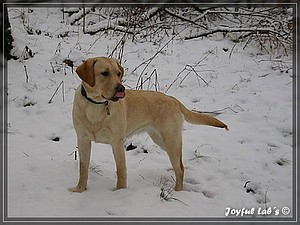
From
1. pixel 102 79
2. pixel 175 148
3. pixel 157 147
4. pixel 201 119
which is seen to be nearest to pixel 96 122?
pixel 102 79

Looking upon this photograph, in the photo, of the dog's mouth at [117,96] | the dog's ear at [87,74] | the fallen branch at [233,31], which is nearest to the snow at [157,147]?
the fallen branch at [233,31]

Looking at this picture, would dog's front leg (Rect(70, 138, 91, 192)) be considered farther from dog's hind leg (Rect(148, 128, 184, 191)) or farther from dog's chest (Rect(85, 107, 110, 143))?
dog's hind leg (Rect(148, 128, 184, 191))

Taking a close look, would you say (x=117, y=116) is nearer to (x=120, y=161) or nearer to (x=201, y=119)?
(x=120, y=161)

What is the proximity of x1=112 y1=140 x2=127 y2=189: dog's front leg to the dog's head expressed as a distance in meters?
0.41

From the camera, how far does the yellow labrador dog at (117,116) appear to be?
2729mm

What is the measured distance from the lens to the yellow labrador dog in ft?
8.95

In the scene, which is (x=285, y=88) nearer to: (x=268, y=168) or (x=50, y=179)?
(x=268, y=168)

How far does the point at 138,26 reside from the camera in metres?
7.50

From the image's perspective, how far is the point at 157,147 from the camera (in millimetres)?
3961

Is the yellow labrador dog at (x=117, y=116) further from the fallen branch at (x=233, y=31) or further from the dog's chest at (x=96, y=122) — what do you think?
the fallen branch at (x=233, y=31)

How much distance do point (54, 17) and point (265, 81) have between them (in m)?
5.13

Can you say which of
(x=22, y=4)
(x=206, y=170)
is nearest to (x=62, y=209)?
(x=206, y=170)

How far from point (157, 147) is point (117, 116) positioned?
3.98 feet

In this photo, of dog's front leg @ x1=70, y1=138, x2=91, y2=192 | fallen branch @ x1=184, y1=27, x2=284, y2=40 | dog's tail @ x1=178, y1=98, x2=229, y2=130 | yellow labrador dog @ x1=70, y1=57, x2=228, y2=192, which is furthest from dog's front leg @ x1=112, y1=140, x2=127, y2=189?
fallen branch @ x1=184, y1=27, x2=284, y2=40
